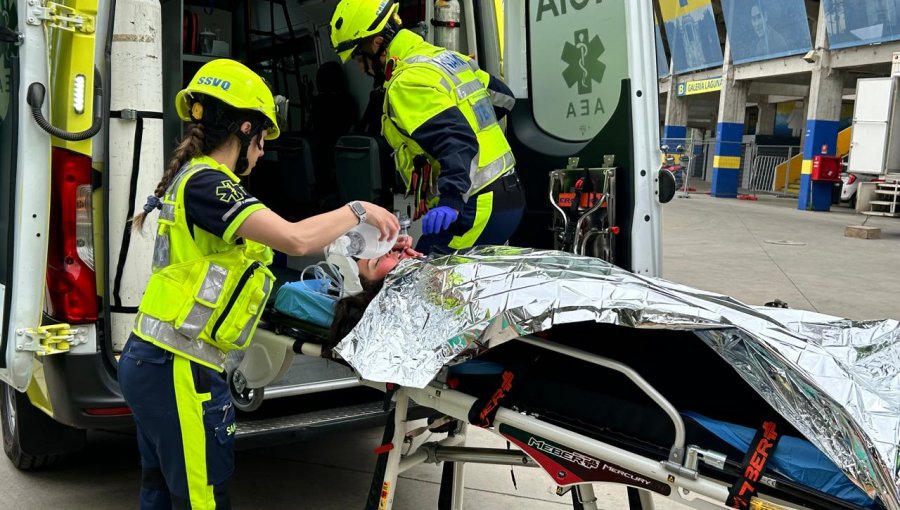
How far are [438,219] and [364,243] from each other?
2.34ft

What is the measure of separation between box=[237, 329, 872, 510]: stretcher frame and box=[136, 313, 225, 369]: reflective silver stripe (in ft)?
1.19

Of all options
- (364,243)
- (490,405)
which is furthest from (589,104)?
(490,405)

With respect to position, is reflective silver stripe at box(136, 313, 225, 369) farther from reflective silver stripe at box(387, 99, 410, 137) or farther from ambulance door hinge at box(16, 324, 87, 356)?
reflective silver stripe at box(387, 99, 410, 137)

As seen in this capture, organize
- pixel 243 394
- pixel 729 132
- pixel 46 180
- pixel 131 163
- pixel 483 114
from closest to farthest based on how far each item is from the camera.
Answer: pixel 46 180, pixel 131 163, pixel 243 394, pixel 483 114, pixel 729 132

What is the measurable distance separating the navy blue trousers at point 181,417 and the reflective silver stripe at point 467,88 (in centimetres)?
155

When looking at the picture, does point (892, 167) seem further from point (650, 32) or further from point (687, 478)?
point (687, 478)

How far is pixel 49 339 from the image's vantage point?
9.03 ft

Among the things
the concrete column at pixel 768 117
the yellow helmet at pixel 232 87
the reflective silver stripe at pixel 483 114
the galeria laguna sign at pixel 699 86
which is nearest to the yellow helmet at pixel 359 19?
the reflective silver stripe at pixel 483 114

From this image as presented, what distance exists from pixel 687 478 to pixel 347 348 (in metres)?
0.96

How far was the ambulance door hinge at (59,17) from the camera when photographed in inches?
101

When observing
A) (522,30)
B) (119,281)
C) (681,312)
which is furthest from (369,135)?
(681,312)

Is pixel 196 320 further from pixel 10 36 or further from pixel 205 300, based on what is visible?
pixel 10 36

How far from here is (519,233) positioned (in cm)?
406

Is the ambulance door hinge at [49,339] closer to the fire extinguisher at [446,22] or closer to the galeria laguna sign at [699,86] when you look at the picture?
the fire extinguisher at [446,22]
